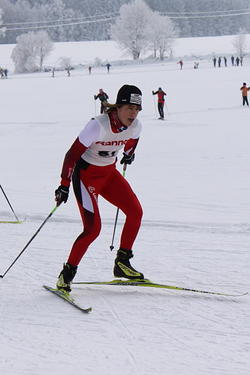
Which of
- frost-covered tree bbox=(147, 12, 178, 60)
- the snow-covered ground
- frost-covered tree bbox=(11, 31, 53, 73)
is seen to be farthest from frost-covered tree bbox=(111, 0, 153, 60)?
frost-covered tree bbox=(11, 31, 53, 73)

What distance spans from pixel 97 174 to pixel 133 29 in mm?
86868

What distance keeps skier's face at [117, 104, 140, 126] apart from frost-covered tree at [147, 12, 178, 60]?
267 ft

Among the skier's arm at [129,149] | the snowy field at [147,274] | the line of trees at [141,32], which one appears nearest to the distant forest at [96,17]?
the line of trees at [141,32]

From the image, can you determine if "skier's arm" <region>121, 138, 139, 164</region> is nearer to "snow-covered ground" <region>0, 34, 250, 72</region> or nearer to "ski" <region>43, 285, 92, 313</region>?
"ski" <region>43, 285, 92, 313</region>

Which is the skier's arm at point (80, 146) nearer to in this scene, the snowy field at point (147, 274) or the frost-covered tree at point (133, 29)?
the snowy field at point (147, 274)

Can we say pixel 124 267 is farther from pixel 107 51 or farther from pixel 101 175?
pixel 107 51

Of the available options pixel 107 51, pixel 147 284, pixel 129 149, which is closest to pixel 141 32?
pixel 107 51

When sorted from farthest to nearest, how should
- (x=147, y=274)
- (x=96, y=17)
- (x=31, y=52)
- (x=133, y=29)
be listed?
1. (x=96, y=17)
2. (x=133, y=29)
3. (x=31, y=52)
4. (x=147, y=274)

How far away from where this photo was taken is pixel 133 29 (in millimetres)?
87750

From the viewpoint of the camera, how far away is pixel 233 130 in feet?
52.3

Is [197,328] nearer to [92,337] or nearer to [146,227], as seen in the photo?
[92,337]

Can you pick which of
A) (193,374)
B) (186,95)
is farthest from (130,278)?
(186,95)

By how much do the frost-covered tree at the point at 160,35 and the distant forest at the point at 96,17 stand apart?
91.2 ft

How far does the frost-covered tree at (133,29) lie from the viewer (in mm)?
86125
